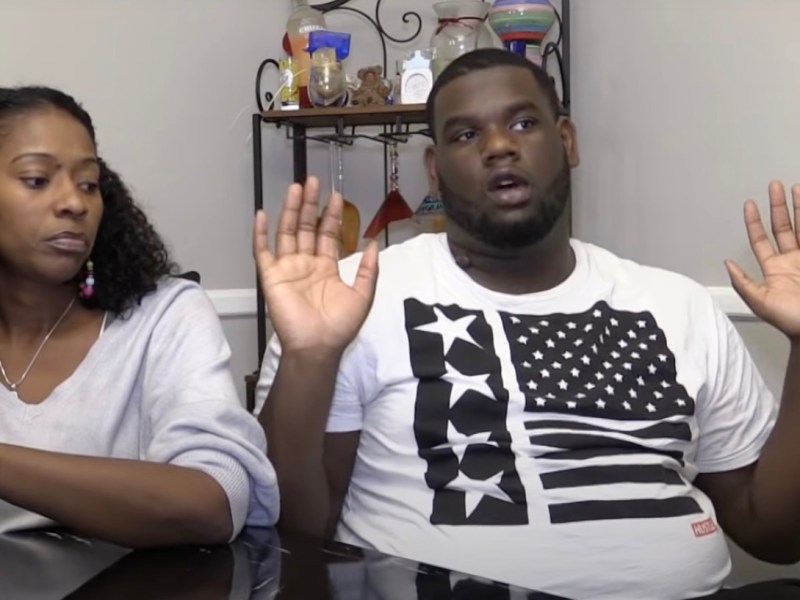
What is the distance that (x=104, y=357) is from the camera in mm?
1191

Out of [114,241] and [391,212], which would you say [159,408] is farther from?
[391,212]

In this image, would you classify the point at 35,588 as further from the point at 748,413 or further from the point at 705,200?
the point at 705,200

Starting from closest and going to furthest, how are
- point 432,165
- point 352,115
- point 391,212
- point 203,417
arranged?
1. point 203,417
2. point 432,165
3. point 352,115
4. point 391,212

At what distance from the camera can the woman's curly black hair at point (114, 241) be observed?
123 cm

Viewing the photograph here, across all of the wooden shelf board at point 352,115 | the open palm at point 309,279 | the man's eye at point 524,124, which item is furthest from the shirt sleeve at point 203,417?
the wooden shelf board at point 352,115

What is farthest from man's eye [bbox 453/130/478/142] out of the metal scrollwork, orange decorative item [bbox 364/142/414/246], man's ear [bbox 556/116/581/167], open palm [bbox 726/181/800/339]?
the metal scrollwork

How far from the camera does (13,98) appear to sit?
1.22 meters

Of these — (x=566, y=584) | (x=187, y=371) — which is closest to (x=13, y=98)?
(x=187, y=371)

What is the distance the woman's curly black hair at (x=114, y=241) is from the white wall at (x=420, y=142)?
0.94m

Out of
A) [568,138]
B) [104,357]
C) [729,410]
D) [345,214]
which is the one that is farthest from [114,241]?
[345,214]

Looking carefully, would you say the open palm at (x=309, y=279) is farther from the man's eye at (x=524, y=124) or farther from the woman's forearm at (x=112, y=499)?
the man's eye at (x=524, y=124)

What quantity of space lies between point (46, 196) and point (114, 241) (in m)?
0.15

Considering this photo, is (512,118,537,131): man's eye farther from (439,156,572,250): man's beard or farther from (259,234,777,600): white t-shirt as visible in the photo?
(259,234,777,600): white t-shirt

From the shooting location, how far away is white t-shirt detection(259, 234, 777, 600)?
1225 mm
